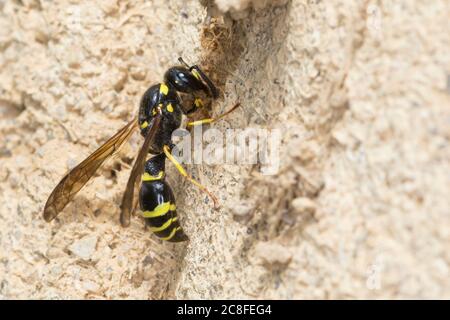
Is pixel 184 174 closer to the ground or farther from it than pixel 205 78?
closer to the ground

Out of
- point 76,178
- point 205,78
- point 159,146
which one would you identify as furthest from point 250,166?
point 76,178

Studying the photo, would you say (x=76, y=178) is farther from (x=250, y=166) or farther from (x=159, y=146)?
(x=250, y=166)

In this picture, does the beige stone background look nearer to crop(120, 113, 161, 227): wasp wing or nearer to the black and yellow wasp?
the black and yellow wasp

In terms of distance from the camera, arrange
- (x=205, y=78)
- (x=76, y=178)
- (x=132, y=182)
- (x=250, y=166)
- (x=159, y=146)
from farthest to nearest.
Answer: (x=159, y=146), (x=76, y=178), (x=205, y=78), (x=132, y=182), (x=250, y=166)

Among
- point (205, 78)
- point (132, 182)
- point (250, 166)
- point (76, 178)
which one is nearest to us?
→ point (250, 166)

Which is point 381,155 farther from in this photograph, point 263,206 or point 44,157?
point 44,157

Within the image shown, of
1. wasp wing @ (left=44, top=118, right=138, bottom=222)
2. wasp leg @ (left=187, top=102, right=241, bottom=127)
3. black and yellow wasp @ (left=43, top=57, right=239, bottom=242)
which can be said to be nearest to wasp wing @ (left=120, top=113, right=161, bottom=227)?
black and yellow wasp @ (left=43, top=57, right=239, bottom=242)

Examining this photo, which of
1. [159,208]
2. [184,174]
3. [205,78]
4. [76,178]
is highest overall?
[205,78]

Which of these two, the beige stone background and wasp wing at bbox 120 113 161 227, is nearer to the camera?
the beige stone background
